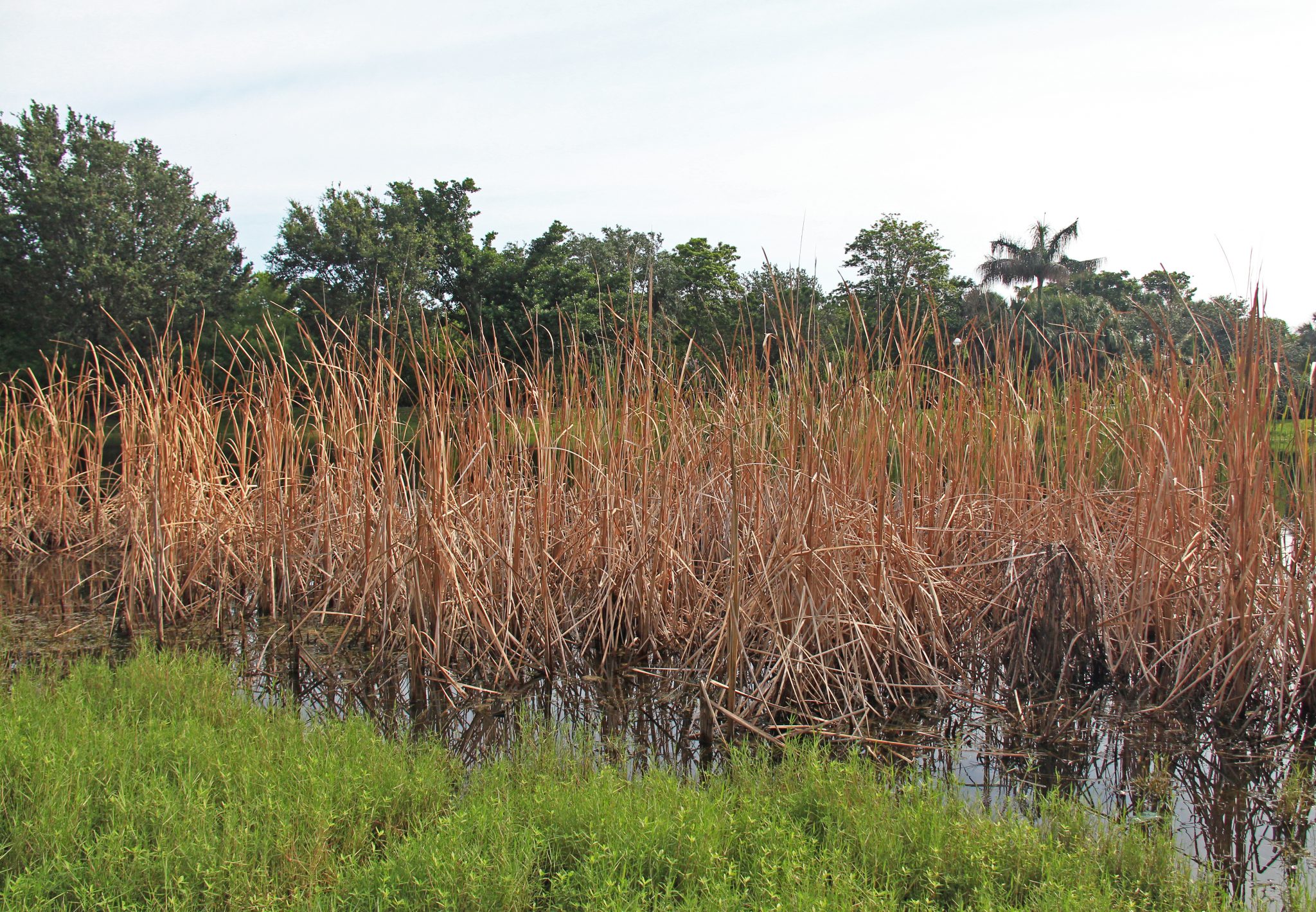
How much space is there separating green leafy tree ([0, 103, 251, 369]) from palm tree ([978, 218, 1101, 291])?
3279 centimetres

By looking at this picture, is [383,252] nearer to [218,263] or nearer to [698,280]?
[218,263]

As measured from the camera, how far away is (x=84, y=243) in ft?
72.7

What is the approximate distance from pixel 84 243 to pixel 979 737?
2569 centimetres

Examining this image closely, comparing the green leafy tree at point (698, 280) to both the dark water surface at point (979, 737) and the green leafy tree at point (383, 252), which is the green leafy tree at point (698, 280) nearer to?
the green leafy tree at point (383, 252)

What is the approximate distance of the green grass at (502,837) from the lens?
1.96 meters

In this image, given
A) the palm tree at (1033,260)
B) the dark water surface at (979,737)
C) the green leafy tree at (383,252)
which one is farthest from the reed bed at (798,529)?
the palm tree at (1033,260)

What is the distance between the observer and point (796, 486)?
11.3 feet

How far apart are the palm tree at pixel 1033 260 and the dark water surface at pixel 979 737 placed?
39885mm

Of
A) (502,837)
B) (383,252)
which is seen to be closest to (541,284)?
(383,252)

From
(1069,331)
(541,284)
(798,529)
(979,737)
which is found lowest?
(979,737)

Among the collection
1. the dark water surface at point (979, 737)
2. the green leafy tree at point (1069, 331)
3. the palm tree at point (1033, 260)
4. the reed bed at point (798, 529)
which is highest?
the palm tree at point (1033, 260)

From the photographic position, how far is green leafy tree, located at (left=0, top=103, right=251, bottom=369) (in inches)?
859

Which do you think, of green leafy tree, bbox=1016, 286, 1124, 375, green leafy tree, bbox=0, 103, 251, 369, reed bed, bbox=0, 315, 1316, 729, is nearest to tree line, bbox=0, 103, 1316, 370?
green leafy tree, bbox=0, 103, 251, 369

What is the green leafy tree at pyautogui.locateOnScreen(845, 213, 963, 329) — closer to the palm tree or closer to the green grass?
the palm tree
